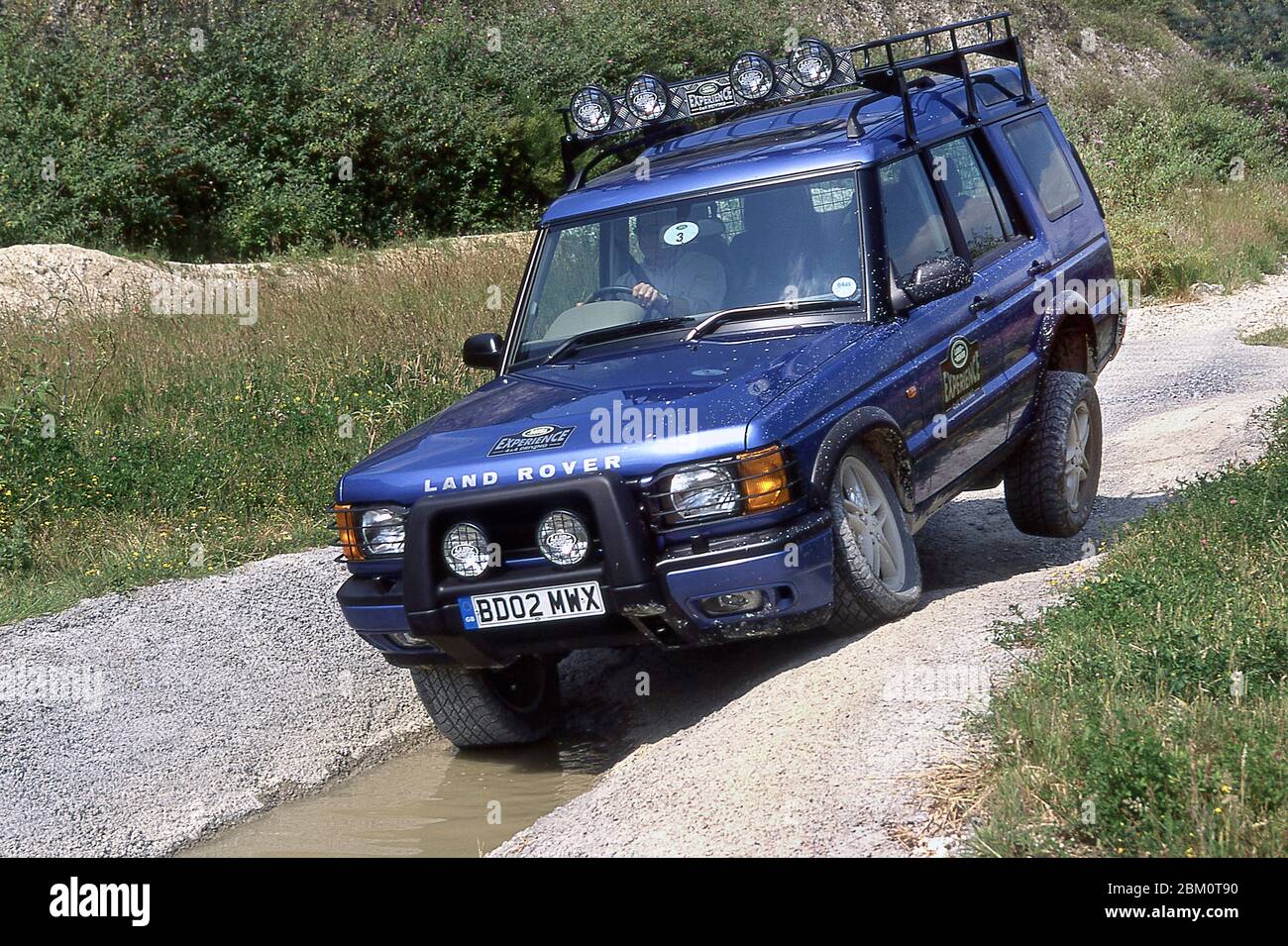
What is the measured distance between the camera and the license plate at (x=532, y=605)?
506 centimetres

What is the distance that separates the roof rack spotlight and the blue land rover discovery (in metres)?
0.01

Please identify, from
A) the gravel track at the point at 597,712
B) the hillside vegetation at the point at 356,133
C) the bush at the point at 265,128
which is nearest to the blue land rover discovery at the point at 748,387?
the gravel track at the point at 597,712

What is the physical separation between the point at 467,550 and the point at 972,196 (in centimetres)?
327

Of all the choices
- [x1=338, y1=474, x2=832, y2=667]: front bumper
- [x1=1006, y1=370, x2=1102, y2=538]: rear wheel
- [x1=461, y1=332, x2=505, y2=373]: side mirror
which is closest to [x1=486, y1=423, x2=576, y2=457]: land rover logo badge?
[x1=338, y1=474, x2=832, y2=667]: front bumper

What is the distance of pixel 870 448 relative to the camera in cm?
572

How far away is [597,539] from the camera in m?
5.07

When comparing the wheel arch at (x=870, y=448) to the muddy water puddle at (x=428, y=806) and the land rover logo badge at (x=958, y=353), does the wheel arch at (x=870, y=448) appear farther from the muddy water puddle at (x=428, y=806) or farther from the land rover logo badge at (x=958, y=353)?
the muddy water puddle at (x=428, y=806)

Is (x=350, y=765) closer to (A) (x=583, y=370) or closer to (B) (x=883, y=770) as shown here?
(A) (x=583, y=370)

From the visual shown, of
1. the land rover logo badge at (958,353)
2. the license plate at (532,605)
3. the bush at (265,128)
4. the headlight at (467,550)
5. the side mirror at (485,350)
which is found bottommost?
the license plate at (532,605)

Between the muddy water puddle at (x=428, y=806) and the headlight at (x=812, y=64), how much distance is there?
319 centimetres

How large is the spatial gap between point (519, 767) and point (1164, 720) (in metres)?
2.97

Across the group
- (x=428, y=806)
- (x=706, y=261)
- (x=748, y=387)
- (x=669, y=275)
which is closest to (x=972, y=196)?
(x=706, y=261)

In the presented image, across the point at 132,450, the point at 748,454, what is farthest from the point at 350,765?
the point at 132,450

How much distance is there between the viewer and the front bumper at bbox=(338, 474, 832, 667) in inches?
196
